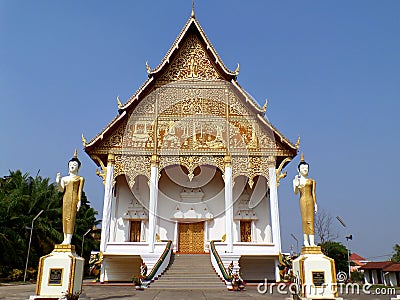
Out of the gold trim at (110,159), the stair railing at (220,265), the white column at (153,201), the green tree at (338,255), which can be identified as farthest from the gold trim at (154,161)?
the green tree at (338,255)

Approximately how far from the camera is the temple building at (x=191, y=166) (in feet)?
42.4

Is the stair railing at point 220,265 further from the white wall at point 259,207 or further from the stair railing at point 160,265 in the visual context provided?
the white wall at point 259,207

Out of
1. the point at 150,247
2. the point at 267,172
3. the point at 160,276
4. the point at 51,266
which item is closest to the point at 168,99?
the point at 267,172

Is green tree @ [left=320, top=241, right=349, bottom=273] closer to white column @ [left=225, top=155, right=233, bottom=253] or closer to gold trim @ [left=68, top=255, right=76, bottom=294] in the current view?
white column @ [left=225, top=155, right=233, bottom=253]

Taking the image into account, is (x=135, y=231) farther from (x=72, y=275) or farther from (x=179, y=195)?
(x=72, y=275)

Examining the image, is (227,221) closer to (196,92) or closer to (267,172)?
(267,172)

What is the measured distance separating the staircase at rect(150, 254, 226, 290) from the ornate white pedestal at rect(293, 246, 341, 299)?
4.22m

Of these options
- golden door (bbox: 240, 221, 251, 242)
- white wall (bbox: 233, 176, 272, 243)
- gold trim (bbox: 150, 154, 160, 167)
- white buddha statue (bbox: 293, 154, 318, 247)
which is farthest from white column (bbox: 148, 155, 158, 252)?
white buddha statue (bbox: 293, 154, 318, 247)

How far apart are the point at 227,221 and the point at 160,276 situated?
323cm

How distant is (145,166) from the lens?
13312 millimetres

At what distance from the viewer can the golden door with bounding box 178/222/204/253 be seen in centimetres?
1461

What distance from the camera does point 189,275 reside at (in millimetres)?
11055

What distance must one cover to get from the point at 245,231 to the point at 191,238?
7.63 feet

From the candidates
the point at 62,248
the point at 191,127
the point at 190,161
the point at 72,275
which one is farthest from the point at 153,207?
the point at 72,275
